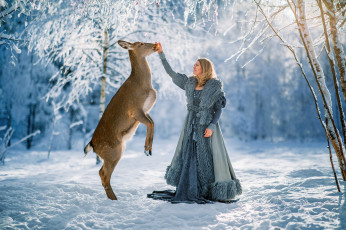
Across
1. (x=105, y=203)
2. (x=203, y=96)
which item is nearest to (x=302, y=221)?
(x=203, y=96)

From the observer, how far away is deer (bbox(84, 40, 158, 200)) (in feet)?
10.1

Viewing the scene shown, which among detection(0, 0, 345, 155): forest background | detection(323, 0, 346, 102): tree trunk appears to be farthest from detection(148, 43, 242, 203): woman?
detection(323, 0, 346, 102): tree trunk

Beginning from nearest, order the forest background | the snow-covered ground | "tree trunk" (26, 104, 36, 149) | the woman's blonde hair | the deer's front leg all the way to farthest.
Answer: the snow-covered ground < the deer's front leg < the woman's blonde hair < the forest background < "tree trunk" (26, 104, 36, 149)

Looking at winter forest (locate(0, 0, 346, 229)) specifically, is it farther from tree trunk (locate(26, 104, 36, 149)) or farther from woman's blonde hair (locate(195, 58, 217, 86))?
woman's blonde hair (locate(195, 58, 217, 86))

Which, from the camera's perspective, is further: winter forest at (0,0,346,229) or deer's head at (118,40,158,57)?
deer's head at (118,40,158,57)

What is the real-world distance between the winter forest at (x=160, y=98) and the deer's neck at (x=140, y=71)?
2.40 feet

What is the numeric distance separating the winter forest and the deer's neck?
0.73 metres

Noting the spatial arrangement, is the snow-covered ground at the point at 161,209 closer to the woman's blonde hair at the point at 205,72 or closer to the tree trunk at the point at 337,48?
the tree trunk at the point at 337,48

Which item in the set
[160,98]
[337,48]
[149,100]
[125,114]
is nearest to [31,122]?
[160,98]

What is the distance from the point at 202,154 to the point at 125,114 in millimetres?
1130

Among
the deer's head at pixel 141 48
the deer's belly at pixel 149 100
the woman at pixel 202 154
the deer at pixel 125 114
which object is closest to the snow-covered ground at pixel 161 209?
the woman at pixel 202 154

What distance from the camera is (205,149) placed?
133 inches

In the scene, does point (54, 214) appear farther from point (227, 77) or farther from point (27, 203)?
point (227, 77)

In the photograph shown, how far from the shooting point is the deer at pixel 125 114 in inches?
121
